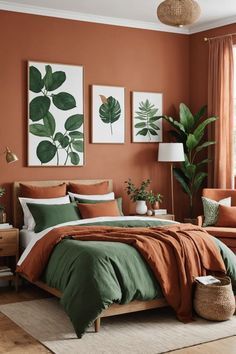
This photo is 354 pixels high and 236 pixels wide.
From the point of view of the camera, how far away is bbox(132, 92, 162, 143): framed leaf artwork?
7500 millimetres

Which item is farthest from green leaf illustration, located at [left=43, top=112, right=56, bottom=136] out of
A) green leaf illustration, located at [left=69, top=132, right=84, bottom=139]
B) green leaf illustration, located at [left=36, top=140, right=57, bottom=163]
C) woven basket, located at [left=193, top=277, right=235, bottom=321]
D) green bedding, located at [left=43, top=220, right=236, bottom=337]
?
woven basket, located at [left=193, top=277, right=235, bottom=321]

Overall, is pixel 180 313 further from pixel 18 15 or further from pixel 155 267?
pixel 18 15

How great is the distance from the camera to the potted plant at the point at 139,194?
713 centimetres

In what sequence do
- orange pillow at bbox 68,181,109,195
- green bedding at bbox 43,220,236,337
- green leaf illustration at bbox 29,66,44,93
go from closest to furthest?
green bedding at bbox 43,220,236,337 < green leaf illustration at bbox 29,66,44,93 < orange pillow at bbox 68,181,109,195

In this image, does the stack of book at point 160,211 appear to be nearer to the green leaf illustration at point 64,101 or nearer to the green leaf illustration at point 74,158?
the green leaf illustration at point 74,158

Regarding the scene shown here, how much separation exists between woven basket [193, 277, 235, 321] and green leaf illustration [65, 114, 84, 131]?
279 cm

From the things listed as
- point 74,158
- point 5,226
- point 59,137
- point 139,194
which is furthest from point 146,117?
point 5,226

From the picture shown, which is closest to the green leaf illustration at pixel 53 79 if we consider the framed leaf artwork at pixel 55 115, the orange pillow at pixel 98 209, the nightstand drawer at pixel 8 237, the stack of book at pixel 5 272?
the framed leaf artwork at pixel 55 115

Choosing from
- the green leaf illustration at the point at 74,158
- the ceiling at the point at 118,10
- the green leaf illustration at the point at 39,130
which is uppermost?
the ceiling at the point at 118,10

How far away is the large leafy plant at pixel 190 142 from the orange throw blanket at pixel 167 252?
6.13 ft

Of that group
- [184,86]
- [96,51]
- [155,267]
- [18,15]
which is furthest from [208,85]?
[155,267]

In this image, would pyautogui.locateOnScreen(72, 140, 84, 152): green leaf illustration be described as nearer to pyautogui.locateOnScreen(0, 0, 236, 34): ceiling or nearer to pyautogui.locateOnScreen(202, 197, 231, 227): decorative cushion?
pyautogui.locateOnScreen(0, 0, 236, 34): ceiling

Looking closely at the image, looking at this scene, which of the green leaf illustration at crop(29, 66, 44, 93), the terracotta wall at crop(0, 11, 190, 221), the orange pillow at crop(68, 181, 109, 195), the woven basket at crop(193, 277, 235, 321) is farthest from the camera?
the orange pillow at crop(68, 181, 109, 195)

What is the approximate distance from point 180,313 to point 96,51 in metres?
3.53
